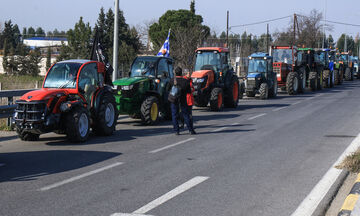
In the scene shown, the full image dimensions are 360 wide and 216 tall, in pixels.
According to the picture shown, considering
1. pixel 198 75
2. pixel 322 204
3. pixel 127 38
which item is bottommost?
pixel 322 204

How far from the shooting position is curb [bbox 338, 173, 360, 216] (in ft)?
19.7

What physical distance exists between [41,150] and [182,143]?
331 centimetres

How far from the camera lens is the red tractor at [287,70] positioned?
30312 millimetres

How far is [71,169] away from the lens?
8938 mm

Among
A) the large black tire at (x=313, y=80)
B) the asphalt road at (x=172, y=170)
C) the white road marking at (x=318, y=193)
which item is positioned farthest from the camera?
the large black tire at (x=313, y=80)

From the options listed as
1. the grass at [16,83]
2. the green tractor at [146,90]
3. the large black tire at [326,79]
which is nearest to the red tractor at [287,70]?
the large black tire at [326,79]

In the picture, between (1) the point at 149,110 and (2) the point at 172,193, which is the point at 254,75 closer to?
(1) the point at 149,110

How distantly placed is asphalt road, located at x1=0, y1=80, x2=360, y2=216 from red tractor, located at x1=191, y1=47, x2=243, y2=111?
466 cm

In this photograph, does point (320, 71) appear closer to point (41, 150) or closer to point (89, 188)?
point (41, 150)

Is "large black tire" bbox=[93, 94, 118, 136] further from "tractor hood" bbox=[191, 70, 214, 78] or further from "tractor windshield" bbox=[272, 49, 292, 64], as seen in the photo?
"tractor windshield" bbox=[272, 49, 292, 64]

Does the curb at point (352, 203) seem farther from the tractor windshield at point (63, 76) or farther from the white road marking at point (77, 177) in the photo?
the tractor windshield at point (63, 76)

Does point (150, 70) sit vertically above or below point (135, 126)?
above

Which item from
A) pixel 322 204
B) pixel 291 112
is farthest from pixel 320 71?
pixel 322 204

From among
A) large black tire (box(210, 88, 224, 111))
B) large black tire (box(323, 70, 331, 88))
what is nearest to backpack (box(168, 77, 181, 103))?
large black tire (box(210, 88, 224, 111))
